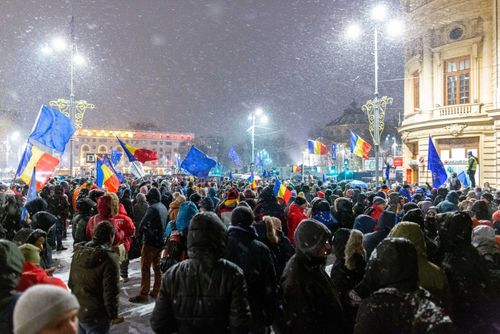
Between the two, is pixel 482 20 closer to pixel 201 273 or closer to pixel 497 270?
pixel 497 270

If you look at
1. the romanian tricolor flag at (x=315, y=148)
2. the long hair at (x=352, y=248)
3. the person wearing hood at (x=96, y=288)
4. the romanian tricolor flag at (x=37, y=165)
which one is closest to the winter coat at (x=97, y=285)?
the person wearing hood at (x=96, y=288)

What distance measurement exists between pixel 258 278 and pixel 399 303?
6.27 ft

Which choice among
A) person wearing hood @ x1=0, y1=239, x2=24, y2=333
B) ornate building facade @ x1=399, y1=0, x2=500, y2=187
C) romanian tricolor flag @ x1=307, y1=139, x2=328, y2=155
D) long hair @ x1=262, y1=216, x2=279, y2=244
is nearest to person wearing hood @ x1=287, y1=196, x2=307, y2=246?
long hair @ x1=262, y1=216, x2=279, y2=244

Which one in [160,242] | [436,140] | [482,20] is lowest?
[160,242]

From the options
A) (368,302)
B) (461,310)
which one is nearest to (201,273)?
(368,302)

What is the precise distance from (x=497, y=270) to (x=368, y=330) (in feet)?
8.28

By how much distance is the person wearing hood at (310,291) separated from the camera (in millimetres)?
3418

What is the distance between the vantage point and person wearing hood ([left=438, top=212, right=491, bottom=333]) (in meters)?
3.85

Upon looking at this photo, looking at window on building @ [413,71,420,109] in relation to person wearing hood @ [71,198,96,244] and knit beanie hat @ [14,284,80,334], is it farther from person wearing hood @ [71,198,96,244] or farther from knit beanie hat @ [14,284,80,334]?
knit beanie hat @ [14,284,80,334]

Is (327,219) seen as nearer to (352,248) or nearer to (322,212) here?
(322,212)

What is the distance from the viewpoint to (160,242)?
7668mm

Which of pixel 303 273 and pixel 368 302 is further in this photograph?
pixel 303 273

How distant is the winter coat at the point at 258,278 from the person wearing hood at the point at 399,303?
1.64 m

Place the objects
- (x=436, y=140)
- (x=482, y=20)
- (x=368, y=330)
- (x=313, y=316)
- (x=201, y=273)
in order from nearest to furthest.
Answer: (x=368, y=330), (x=201, y=273), (x=313, y=316), (x=482, y=20), (x=436, y=140)
